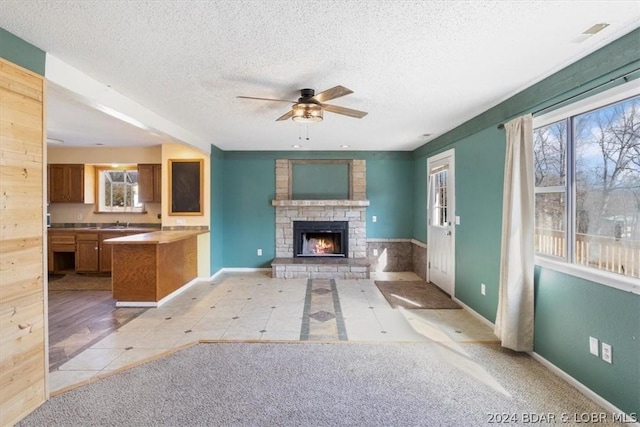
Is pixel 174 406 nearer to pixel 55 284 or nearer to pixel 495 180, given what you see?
pixel 495 180

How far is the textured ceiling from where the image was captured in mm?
1598

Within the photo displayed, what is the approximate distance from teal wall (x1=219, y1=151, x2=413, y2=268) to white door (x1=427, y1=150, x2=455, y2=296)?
857 mm

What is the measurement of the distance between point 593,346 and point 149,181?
6659 mm

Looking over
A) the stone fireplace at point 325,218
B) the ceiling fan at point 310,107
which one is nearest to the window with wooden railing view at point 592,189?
the ceiling fan at point 310,107

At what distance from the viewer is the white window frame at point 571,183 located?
179 centimetres

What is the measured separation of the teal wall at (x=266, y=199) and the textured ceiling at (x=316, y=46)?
260 cm

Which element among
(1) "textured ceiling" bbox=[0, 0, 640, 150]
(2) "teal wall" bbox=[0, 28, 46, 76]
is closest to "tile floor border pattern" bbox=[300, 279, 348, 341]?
(1) "textured ceiling" bbox=[0, 0, 640, 150]

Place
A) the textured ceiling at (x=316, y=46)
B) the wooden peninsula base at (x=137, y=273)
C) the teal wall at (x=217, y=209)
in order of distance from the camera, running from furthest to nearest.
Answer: the teal wall at (x=217, y=209) < the wooden peninsula base at (x=137, y=273) < the textured ceiling at (x=316, y=46)

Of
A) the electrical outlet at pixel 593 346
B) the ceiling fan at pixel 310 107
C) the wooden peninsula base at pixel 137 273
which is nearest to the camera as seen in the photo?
the electrical outlet at pixel 593 346

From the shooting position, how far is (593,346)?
A: 203 centimetres

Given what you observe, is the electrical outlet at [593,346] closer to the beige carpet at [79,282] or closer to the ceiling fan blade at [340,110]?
the ceiling fan blade at [340,110]

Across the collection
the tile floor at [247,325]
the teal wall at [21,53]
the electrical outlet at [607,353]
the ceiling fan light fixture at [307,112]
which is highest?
the teal wall at [21,53]

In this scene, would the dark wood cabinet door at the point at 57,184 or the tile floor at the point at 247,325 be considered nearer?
the tile floor at the point at 247,325

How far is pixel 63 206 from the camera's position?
6031mm
